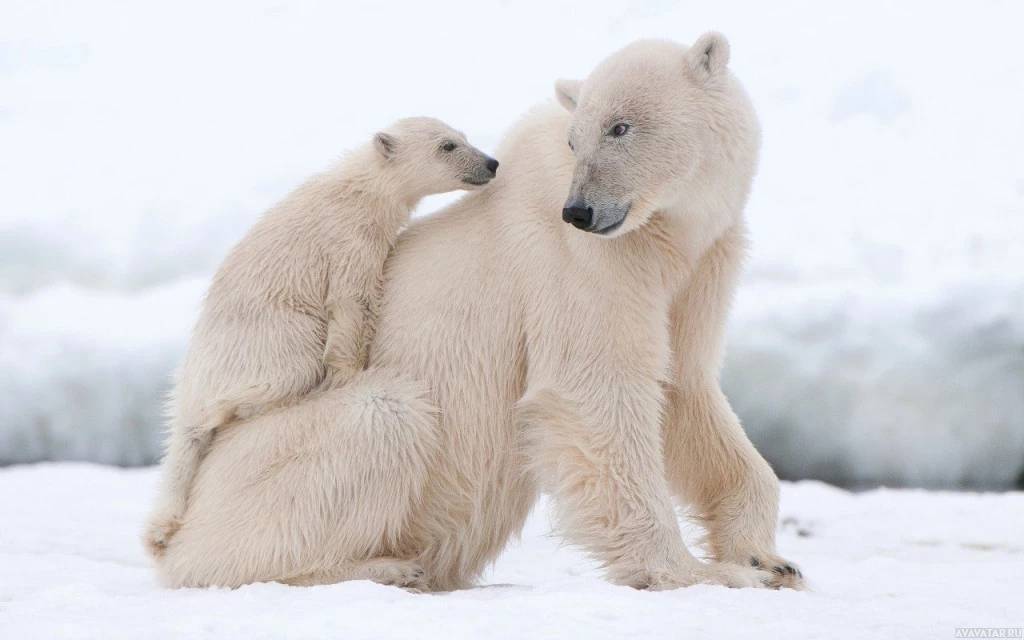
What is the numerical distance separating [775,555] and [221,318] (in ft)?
7.57

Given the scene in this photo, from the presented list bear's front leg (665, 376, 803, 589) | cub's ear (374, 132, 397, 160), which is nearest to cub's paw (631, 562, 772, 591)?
bear's front leg (665, 376, 803, 589)

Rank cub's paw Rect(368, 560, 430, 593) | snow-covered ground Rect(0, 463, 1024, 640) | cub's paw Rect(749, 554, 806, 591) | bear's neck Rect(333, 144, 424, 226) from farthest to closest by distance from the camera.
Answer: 1. bear's neck Rect(333, 144, 424, 226)
2. cub's paw Rect(749, 554, 806, 591)
3. cub's paw Rect(368, 560, 430, 593)
4. snow-covered ground Rect(0, 463, 1024, 640)

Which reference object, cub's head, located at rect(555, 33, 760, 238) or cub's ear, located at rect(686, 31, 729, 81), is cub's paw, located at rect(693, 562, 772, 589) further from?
cub's ear, located at rect(686, 31, 729, 81)

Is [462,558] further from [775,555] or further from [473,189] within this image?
[473,189]

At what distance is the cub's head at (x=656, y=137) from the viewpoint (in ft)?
11.5

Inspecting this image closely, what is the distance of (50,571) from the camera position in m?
4.17

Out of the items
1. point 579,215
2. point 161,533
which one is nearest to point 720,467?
point 579,215

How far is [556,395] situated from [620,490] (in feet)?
1.34

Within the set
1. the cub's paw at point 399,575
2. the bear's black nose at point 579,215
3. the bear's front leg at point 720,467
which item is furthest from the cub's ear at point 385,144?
the cub's paw at point 399,575

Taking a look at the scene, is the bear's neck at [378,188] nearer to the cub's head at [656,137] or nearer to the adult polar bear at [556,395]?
the adult polar bear at [556,395]

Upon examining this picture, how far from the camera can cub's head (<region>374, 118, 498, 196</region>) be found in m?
4.19

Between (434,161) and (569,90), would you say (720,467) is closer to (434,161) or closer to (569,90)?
(569,90)

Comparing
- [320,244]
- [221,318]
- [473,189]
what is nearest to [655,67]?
[473,189]

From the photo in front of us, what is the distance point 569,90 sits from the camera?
3.95m
